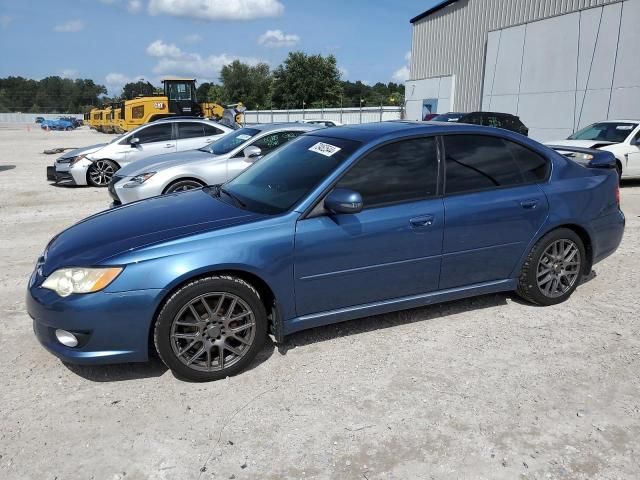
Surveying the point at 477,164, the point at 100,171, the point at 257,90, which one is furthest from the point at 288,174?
the point at 257,90

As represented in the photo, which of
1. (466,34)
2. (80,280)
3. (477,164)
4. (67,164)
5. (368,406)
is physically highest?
(466,34)

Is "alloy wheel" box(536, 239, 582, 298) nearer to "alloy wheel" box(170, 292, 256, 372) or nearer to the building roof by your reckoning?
"alloy wheel" box(170, 292, 256, 372)

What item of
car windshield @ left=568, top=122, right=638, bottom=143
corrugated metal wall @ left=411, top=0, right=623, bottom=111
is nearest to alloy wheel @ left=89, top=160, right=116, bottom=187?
car windshield @ left=568, top=122, right=638, bottom=143

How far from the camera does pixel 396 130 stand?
390 centimetres

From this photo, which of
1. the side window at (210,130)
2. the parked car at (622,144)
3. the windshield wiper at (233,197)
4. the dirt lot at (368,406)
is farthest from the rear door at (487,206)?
the side window at (210,130)

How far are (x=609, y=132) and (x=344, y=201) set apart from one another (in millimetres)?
10728

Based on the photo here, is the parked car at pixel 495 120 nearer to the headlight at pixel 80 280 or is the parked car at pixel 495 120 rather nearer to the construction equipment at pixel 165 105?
the construction equipment at pixel 165 105

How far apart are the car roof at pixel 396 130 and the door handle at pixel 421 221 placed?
2.07 feet

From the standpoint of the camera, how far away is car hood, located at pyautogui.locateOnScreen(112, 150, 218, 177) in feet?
25.2

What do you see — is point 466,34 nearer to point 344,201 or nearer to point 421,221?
point 421,221

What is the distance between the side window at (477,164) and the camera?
3918mm

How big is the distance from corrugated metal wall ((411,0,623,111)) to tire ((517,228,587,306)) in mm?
20598

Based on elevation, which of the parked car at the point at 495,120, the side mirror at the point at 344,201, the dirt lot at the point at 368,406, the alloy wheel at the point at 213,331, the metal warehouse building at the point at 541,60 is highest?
the metal warehouse building at the point at 541,60

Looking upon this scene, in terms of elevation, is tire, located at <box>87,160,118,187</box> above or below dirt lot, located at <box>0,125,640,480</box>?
above
